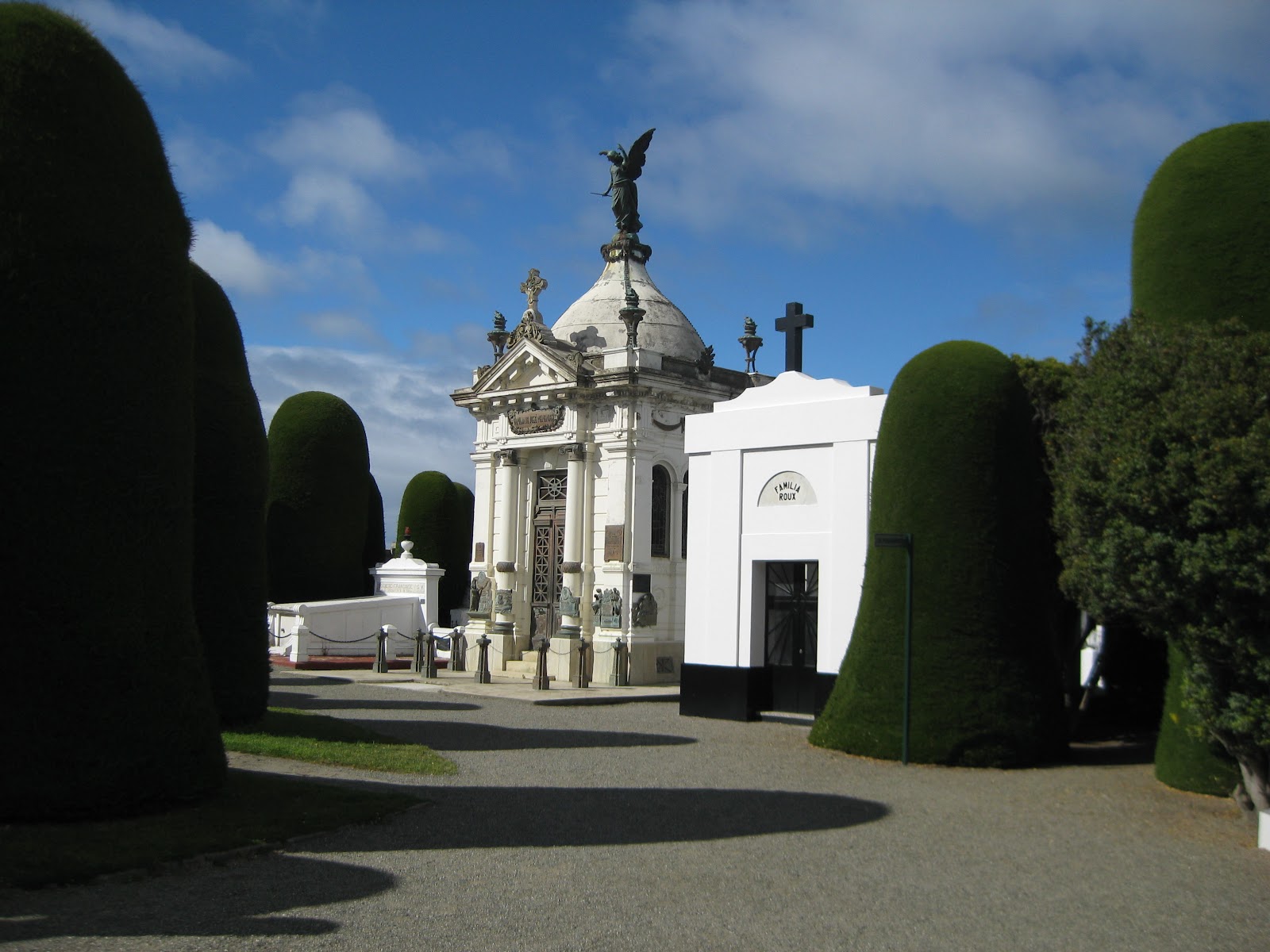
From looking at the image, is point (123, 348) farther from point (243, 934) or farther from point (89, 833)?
point (243, 934)

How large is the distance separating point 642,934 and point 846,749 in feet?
23.9

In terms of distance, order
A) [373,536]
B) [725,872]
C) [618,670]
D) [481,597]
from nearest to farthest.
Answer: [725,872] < [618,670] < [481,597] < [373,536]

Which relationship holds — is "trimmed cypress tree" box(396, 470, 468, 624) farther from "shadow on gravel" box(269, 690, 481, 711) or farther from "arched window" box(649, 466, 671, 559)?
"shadow on gravel" box(269, 690, 481, 711)

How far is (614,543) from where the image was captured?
Result: 24156mm

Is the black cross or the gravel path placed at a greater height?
the black cross

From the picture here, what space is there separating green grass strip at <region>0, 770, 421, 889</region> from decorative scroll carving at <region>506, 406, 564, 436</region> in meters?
15.7

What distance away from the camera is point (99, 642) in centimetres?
822

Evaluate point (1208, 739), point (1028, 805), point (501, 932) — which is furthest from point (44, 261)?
point (1208, 739)

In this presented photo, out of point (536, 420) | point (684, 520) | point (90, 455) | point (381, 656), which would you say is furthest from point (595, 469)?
point (90, 455)

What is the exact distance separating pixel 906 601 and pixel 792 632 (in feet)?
14.5

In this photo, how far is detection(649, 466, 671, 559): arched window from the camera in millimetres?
24703

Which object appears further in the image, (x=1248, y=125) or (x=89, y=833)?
(x=1248, y=125)

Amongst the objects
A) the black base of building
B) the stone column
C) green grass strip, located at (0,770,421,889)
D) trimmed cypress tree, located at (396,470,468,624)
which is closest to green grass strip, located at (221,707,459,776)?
green grass strip, located at (0,770,421,889)

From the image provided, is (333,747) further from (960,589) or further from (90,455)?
(960,589)
